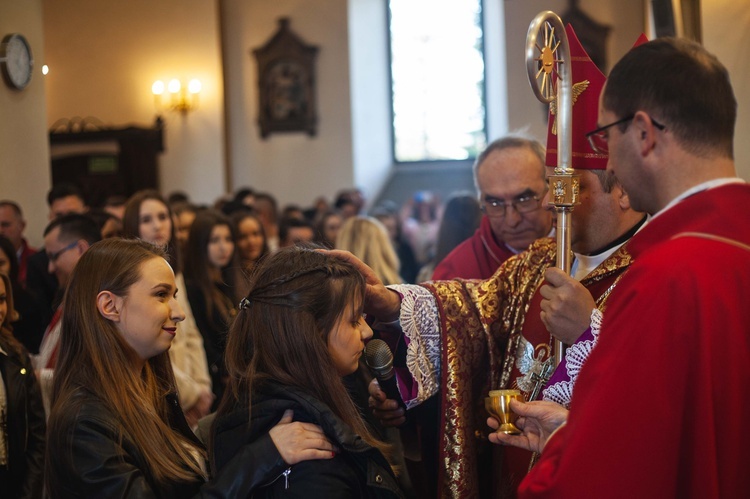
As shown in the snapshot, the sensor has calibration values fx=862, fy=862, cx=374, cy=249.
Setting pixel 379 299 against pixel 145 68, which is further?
pixel 145 68

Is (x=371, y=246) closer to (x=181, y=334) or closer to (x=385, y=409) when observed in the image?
(x=181, y=334)

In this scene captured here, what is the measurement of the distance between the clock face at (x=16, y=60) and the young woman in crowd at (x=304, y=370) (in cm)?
460

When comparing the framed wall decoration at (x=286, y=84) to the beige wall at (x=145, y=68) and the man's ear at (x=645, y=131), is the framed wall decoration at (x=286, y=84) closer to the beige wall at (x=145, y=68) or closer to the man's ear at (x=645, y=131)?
the beige wall at (x=145, y=68)

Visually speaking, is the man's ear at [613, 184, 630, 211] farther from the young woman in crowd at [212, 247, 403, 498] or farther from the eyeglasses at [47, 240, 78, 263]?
the eyeglasses at [47, 240, 78, 263]

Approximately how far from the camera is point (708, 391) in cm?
148

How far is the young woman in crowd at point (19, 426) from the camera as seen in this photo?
2869 mm

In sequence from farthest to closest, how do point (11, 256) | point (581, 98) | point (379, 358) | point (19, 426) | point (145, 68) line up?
point (145, 68), point (11, 256), point (19, 426), point (581, 98), point (379, 358)

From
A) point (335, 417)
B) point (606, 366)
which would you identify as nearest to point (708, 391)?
point (606, 366)

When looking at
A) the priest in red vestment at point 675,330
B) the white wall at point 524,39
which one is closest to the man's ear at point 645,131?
the priest in red vestment at point 675,330

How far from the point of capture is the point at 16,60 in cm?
608

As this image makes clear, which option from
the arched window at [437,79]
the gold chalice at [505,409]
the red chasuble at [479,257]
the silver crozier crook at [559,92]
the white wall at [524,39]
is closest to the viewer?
the gold chalice at [505,409]

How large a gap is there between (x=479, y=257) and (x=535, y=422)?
5.10 ft

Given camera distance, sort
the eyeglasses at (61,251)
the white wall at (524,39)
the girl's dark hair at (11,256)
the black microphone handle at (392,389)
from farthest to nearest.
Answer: the white wall at (524,39) → the girl's dark hair at (11,256) → the eyeglasses at (61,251) → the black microphone handle at (392,389)

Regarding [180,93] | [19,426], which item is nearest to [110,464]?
[19,426]
